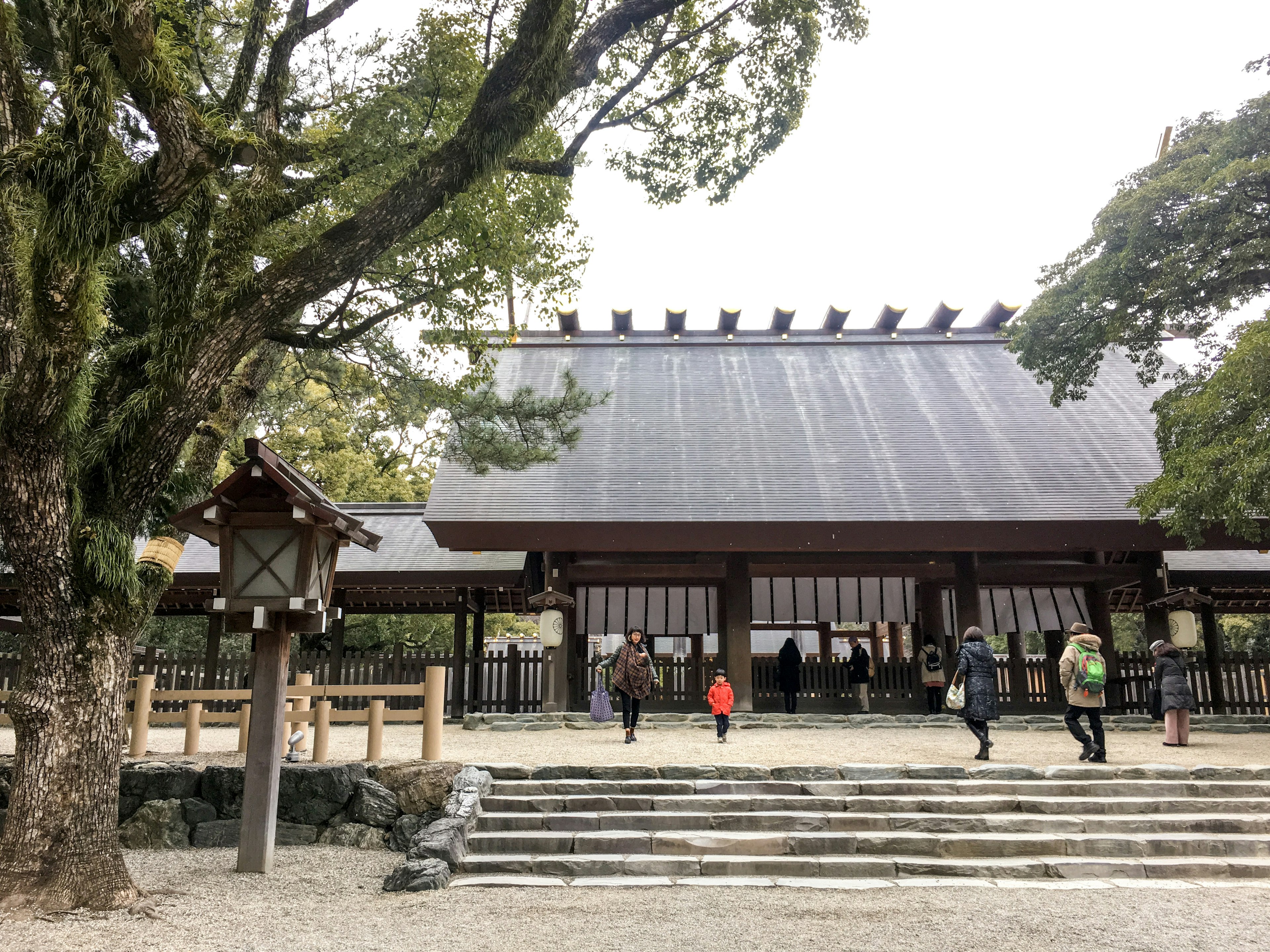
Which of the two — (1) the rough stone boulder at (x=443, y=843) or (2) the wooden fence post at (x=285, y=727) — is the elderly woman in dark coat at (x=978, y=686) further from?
(2) the wooden fence post at (x=285, y=727)

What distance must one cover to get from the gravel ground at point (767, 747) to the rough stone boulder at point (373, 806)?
0.98 meters

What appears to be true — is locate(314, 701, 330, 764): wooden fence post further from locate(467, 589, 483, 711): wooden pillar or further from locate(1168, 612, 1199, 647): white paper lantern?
locate(1168, 612, 1199, 647): white paper lantern

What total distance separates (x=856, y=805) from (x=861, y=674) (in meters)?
6.88

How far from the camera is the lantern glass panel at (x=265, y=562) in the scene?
20.6 ft

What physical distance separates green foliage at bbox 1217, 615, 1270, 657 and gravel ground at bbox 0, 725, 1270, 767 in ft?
51.5

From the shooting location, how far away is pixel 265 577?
6328mm

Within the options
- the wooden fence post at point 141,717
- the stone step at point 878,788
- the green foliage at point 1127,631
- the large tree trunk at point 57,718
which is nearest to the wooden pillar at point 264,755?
the large tree trunk at point 57,718

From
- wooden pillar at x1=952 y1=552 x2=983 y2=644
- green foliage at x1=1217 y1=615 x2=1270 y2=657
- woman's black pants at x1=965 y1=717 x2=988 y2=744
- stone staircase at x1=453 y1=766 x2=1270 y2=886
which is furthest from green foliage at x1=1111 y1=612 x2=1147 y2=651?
stone staircase at x1=453 y1=766 x2=1270 y2=886

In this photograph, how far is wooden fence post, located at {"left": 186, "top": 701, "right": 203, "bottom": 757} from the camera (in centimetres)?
877

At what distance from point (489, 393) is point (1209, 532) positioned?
11.0 meters

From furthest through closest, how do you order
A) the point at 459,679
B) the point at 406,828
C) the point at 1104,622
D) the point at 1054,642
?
the point at 1054,642, the point at 1104,622, the point at 459,679, the point at 406,828

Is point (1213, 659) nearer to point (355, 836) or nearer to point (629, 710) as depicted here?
point (629, 710)

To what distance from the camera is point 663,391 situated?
17750 mm

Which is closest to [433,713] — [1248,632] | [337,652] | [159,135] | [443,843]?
[443,843]
